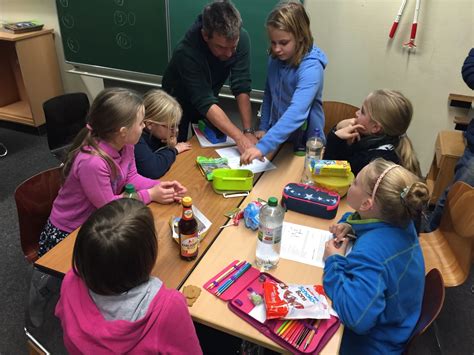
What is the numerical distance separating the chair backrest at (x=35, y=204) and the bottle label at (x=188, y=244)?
32.7 inches

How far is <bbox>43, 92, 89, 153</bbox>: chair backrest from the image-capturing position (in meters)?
2.52

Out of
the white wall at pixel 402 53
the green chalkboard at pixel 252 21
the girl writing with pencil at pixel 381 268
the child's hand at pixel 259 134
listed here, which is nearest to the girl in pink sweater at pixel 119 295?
the girl writing with pencil at pixel 381 268

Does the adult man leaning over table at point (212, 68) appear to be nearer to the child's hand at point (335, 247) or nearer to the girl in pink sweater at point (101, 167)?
the girl in pink sweater at point (101, 167)

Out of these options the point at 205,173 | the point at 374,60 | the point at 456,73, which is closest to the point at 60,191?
the point at 205,173

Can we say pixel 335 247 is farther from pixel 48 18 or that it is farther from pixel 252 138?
pixel 48 18

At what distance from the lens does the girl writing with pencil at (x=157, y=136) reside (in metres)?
1.92

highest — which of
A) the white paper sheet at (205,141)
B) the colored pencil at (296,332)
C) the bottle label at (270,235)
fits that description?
the bottle label at (270,235)

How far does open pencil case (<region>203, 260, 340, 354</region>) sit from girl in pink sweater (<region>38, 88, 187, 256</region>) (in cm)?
57

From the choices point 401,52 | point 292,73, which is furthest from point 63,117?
point 401,52

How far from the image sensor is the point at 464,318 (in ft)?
7.38

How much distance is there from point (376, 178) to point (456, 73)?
2.35 meters

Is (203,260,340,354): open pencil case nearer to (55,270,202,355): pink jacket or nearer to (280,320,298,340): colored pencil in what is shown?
(280,320,298,340): colored pencil

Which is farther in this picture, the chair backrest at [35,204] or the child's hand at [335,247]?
the chair backrest at [35,204]

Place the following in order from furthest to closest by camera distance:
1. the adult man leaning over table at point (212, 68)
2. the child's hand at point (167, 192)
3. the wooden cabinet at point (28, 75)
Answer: the wooden cabinet at point (28, 75)
the adult man leaning over table at point (212, 68)
the child's hand at point (167, 192)
